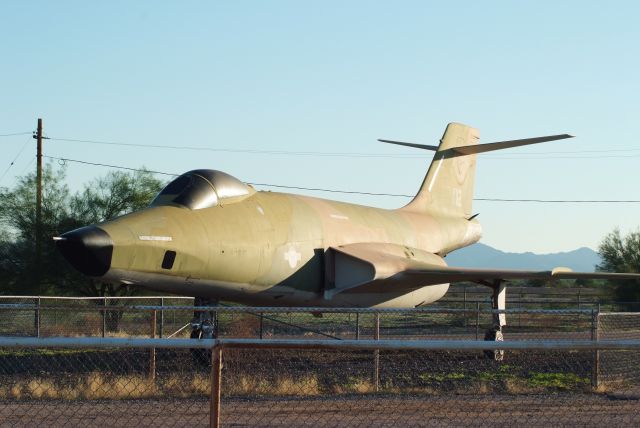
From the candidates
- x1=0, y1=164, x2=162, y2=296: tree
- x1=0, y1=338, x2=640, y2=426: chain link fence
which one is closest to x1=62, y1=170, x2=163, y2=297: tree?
x1=0, y1=164, x2=162, y2=296: tree

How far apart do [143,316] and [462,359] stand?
16229 mm

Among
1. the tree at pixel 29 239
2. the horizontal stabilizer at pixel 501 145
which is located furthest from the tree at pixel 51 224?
the horizontal stabilizer at pixel 501 145

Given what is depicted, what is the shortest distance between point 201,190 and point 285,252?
2.12 m

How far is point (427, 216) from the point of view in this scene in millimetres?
25766

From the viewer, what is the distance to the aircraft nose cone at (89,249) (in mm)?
14398

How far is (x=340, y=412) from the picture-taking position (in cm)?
1154

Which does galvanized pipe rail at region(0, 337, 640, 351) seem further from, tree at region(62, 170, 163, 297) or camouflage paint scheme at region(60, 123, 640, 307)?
tree at region(62, 170, 163, 297)

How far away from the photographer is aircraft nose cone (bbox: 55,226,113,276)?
1440 cm

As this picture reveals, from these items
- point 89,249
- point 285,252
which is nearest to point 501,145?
point 285,252

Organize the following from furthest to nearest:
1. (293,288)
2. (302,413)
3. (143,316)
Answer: (143,316)
(293,288)
(302,413)

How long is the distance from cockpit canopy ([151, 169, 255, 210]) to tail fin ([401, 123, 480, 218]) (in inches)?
360

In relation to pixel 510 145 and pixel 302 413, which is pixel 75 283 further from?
pixel 302 413

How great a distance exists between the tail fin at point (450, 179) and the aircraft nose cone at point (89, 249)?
12.3 metres

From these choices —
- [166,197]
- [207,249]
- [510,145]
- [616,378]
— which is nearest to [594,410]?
[616,378]
